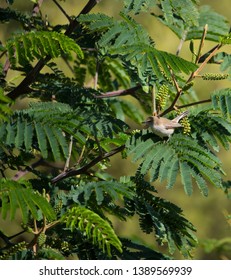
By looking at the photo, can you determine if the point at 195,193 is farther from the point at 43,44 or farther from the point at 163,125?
the point at 43,44

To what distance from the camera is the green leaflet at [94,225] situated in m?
2.47

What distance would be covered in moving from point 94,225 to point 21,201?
285 mm

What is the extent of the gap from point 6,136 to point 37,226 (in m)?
0.37

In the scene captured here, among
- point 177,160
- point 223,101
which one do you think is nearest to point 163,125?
point 177,160

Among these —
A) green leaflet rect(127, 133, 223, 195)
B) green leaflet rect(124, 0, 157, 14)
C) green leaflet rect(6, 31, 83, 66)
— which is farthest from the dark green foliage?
green leaflet rect(127, 133, 223, 195)

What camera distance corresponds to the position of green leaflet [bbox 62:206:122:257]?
2471 mm

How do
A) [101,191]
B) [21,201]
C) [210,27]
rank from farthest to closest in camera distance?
[210,27] < [101,191] < [21,201]

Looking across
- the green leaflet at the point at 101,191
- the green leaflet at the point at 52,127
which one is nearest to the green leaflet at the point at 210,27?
the green leaflet at the point at 52,127

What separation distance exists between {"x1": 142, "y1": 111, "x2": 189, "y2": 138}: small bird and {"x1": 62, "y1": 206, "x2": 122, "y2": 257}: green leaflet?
0.47 meters

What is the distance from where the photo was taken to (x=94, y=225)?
98.3 inches

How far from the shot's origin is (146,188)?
2982 mm

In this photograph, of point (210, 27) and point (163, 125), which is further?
point (210, 27)

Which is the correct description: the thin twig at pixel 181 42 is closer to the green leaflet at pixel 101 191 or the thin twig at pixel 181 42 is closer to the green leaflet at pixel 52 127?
the green leaflet at pixel 52 127

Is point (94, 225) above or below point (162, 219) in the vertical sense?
above
